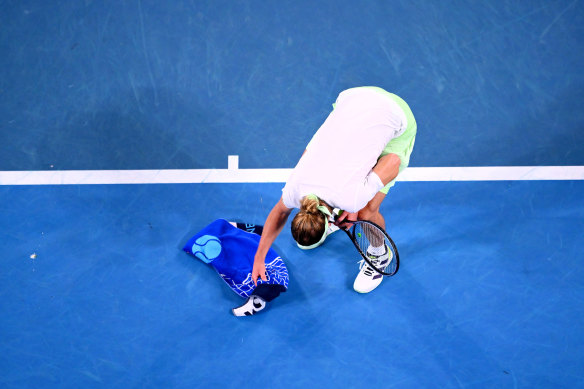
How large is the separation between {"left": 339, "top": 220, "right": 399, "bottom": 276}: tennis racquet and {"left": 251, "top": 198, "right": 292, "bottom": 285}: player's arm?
0.40 m

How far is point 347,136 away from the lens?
3006mm

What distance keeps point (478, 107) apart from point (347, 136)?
2.21 meters

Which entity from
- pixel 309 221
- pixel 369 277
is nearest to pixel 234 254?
pixel 369 277

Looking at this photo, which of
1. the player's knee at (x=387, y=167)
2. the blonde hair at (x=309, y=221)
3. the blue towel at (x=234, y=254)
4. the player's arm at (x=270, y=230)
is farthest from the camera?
the blue towel at (x=234, y=254)

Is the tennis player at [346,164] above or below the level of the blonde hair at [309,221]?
above

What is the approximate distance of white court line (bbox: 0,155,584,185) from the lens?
4.45 metres

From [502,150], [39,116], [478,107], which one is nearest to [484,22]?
[478,107]

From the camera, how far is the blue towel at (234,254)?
3.89 m

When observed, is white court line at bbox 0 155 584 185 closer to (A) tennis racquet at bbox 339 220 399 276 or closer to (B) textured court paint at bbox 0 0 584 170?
(B) textured court paint at bbox 0 0 584 170

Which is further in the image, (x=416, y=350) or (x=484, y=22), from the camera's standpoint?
(x=484, y=22)

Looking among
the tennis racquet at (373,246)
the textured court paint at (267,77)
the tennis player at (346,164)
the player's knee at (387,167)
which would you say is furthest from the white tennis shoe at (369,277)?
the textured court paint at (267,77)

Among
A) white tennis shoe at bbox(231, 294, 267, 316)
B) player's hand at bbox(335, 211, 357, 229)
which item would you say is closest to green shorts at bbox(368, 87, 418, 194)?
player's hand at bbox(335, 211, 357, 229)

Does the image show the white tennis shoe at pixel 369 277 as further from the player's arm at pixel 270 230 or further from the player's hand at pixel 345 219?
the player's arm at pixel 270 230

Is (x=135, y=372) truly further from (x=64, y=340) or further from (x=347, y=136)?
(x=347, y=136)
